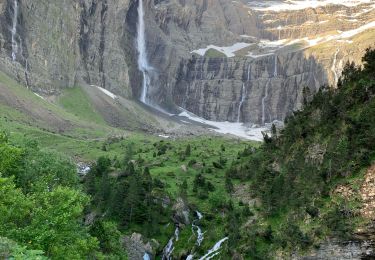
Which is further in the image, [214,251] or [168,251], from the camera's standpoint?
[168,251]

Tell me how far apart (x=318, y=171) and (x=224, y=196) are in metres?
23.5

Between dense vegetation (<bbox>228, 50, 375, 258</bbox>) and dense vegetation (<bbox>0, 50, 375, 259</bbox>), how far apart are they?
0.41 ft

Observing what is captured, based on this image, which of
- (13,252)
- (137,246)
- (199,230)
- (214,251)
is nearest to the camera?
(13,252)

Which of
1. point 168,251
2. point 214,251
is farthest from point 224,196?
point 214,251

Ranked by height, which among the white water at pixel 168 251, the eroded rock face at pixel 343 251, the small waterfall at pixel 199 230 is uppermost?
the eroded rock face at pixel 343 251

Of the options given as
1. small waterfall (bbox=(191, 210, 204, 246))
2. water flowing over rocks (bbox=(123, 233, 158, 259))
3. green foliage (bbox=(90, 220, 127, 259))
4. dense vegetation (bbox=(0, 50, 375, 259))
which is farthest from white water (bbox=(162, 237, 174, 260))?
green foliage (bbox=(90, 220, 127, 259))

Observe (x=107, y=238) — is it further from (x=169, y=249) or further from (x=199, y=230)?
(x=199, y=230)

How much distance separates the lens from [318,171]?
161 ft

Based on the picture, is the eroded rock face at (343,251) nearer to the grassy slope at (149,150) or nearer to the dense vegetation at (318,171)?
the dense vegetation at (318,171)

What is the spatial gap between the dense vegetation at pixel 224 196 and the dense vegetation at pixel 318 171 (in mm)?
125

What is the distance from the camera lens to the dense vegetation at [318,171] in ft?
140

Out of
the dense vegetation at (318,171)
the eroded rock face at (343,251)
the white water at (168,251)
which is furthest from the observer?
the white water at (168,251)

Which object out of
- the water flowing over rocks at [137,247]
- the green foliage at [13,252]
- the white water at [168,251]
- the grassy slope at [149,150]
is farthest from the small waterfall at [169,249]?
the green foliage at [13,252]

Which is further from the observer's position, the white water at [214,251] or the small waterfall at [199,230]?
the small waterfall at [199,230]
